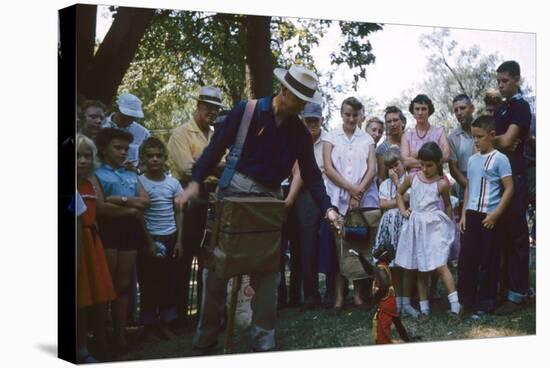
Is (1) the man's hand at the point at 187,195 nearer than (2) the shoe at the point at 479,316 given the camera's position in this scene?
Yes

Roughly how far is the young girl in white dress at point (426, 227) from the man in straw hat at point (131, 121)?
262 cm

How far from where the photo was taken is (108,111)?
7859mm

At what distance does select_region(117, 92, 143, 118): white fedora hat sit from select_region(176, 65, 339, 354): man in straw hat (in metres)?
0.66

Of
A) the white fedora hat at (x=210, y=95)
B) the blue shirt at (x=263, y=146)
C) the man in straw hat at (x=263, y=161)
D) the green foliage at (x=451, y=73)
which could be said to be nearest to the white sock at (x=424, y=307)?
the man in straw hat at (x=263, y=161)

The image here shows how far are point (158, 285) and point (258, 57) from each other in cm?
218

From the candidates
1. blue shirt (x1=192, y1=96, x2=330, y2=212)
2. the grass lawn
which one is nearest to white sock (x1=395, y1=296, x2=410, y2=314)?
the grass lawn

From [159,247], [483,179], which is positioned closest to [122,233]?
[159,247]

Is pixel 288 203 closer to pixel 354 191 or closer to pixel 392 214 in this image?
pixel 354 191

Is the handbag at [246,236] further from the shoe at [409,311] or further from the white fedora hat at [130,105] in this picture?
the shoe at [409,311]

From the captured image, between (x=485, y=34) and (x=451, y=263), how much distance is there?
7.64ft

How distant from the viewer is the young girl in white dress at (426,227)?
918cm

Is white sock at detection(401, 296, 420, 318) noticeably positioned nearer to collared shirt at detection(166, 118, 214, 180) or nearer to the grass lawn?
the grass lawn

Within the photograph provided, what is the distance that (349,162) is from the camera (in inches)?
352

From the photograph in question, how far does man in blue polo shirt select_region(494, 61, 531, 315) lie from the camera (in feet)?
31.6
